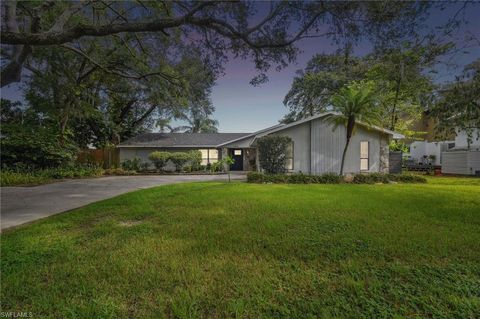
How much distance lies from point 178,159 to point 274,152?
10941 millimetres

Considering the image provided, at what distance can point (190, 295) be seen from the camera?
8.55 ft

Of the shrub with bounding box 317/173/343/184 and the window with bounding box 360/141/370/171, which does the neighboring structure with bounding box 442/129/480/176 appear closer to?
the window with bounding box 360/141/370/171

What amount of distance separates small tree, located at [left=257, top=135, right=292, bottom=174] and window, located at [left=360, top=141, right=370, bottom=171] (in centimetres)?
509

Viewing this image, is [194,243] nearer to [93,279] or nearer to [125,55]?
[93,279]

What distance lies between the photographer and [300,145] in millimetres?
15781

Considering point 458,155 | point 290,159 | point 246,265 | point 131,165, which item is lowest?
point 246,265

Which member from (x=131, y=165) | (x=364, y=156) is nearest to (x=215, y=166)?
(x=131, y=165)

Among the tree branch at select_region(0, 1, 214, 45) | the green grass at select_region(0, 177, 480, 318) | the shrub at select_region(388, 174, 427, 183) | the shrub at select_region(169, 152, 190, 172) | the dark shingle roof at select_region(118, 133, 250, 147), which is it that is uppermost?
the tree branch at select_region(0, 1, 214, 45)

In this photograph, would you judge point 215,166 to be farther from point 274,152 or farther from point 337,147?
point 337,147

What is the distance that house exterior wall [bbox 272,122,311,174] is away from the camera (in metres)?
15.7

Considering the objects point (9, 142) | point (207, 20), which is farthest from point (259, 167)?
point (9, 142)

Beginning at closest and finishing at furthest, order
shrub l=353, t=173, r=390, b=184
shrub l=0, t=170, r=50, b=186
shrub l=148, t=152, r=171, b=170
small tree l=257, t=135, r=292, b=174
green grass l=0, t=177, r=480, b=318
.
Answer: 1. green grass l=0, t=177, r=480, b=318
2. shrub l=0, t=170, r=50, b=186
3. shrub l=353, t=173, r=390, b=184
4. small tree l=257, t=135, r=292, b=174
5. shrub l=148, t=152, r=171, b=170

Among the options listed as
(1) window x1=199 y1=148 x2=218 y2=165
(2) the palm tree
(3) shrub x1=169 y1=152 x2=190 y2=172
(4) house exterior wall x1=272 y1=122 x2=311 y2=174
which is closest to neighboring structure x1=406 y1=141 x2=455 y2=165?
(2) the palm tree

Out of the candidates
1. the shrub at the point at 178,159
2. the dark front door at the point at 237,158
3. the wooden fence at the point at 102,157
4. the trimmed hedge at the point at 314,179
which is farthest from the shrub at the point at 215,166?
the wooden fence at the point at 102,157
